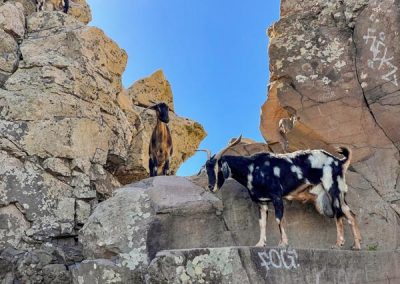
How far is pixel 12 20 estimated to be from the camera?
390 inches

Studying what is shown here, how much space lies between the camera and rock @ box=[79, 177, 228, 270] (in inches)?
238

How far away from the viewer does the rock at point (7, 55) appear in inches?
360

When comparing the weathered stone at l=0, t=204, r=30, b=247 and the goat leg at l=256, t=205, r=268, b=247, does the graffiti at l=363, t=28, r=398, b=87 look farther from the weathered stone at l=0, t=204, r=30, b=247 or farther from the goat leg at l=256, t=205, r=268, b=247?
the weathered stone at l=0, t=204, r=30, b=247

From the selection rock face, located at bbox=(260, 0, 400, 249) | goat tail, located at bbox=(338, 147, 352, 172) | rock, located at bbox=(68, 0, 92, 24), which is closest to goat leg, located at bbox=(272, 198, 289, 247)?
goat tail, located at bbox=(338, 147, 352, 172)

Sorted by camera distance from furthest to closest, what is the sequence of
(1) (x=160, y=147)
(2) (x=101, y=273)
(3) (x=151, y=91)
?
(3) (x=151, y=91), (1) (x=160, y=147), (2) (x=101, y=273)

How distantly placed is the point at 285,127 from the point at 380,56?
6.10 feet

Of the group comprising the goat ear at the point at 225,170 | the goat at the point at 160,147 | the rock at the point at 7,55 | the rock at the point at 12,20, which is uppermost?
the rock at the point at 12,20

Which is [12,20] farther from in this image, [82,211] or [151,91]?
[151,91]

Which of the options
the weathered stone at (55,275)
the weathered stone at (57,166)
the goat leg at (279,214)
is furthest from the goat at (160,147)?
the goat leg at (279,214)

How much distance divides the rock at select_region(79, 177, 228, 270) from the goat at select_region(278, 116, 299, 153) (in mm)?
1873

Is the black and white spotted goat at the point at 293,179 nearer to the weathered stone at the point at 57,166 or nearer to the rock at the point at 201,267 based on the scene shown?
the rock at the point at 201,267

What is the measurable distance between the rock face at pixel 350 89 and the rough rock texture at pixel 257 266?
118cm

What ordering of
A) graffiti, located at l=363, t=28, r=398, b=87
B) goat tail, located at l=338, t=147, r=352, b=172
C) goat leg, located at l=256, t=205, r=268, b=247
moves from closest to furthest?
goat leg, located at l=256, t=205, r=268, b=247 → goat tail, located at l=338, t=147, r=352, b=172 → graffiti, located at l=363, t=28, r=398, b=87

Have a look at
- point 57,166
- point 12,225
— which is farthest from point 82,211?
point 12,225
